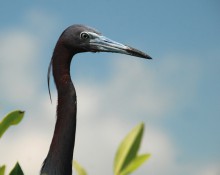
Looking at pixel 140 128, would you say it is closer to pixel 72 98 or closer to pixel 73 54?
pixel 72 98

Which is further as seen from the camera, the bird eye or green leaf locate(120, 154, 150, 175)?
the bird eye

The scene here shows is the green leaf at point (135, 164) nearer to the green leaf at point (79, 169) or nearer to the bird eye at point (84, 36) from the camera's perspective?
the green leaf at point (79, 169)

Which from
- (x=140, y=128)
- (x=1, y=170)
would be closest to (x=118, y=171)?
(x=140, y=128)

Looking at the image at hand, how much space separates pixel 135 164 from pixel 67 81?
23.2 ft

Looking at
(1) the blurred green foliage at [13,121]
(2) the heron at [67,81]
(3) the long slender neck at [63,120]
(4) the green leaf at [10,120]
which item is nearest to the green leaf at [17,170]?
(1) the blurred green foliage at [13,121]

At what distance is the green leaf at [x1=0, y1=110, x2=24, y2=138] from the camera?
192cm

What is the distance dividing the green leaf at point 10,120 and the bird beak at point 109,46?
7.19 meters

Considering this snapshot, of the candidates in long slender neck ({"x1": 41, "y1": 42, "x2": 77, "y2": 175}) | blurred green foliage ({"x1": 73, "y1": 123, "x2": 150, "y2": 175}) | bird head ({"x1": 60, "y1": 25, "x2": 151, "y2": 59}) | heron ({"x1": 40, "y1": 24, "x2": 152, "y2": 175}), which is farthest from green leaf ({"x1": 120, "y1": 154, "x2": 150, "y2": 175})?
bird head ({"x1": 60, "y1": 25, "x2": 151, "y2": 59})

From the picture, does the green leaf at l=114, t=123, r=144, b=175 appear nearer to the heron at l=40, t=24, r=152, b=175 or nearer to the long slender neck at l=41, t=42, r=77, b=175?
Result: the heron at l=40, t=24, r=152, b=175

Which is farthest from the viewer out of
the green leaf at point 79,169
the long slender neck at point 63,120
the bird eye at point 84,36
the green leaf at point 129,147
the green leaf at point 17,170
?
the bird eye at point 84,36

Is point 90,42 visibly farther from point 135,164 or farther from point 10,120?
point 135,164

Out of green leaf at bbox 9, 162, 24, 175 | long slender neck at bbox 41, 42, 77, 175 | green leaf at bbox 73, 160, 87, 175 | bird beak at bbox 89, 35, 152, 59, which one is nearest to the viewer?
green leaf at bbox 73, 160, 87, 175

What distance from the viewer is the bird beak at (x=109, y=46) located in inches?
360

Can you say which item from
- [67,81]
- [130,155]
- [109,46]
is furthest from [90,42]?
[130,155]
